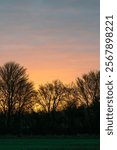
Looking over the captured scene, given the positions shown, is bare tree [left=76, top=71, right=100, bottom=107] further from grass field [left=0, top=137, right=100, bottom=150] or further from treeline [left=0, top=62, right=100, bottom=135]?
grass field [left=0, top=137, right=100, bottom=150]

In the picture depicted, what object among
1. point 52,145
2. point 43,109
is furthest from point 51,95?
point 52,145

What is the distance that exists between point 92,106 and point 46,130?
28.6 ft

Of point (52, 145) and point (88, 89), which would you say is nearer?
point (52, 145)

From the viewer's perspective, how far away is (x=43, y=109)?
294 ft

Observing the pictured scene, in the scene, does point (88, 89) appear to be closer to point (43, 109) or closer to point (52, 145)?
point (43, 109)

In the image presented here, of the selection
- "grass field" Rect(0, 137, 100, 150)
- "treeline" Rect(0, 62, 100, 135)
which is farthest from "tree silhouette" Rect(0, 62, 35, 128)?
"grass field" Rect(0, 137, 100, 150)

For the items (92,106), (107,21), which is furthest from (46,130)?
(107,21)

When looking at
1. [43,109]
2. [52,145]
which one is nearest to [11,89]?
[43,109]

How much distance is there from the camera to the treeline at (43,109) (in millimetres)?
82688

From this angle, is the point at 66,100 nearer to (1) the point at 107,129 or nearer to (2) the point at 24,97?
(2) the point at 24,97

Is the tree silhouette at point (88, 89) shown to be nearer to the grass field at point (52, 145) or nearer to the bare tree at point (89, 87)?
the bare tree at point (89, 87)

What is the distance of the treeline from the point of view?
82688mm

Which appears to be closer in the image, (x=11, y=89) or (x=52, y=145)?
(x=52, y=145)

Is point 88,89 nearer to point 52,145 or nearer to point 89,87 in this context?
point 89,87
